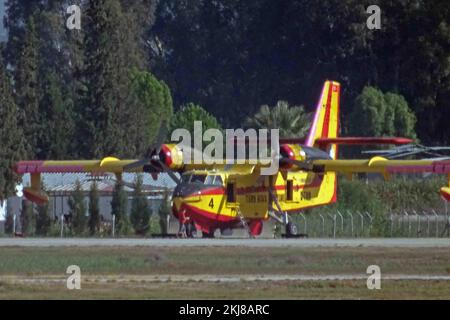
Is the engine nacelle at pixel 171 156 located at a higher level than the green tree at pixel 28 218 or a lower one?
higher

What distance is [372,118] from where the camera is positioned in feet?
276

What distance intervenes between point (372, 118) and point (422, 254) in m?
49.7

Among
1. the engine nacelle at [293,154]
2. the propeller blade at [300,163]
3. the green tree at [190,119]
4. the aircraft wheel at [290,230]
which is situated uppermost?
the engine nacelle at [293,154]

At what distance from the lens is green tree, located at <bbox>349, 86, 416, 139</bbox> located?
273ft

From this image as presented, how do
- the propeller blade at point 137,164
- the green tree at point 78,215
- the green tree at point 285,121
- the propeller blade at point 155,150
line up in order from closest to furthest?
the propeller blade at point 155,150 < the propeller blade at point 137,164 < the green tree at point 78,215 < the green tree at point 285,121

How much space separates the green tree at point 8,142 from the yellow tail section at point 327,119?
49.3 feet

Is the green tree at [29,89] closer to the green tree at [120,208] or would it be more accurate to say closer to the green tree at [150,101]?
the green tree at [150,101]

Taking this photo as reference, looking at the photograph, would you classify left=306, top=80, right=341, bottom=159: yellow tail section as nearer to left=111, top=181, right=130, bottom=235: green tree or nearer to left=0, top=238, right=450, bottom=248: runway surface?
left=111, top=181, right=130, bottom=235: green tree

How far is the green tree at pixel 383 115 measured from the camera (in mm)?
83188

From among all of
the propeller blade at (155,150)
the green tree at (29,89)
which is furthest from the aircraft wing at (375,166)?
the green tree at (29,89)

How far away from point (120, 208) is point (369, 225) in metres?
8.65

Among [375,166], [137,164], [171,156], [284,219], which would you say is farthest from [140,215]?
[375,166]

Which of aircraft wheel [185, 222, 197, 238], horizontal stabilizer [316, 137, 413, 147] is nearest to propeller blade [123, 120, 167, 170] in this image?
aircraft wheel [185, 222, 197, 238]
